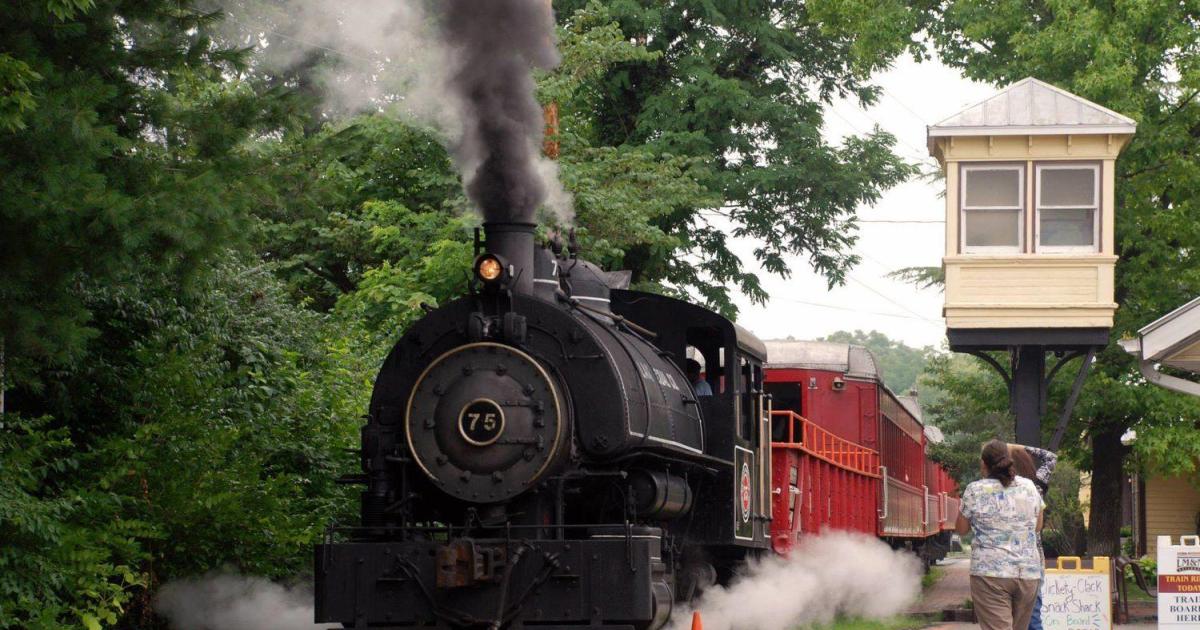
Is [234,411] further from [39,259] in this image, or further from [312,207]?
[39,259]

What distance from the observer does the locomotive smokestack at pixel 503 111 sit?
10.0m

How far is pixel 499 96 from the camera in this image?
1073 centimetres

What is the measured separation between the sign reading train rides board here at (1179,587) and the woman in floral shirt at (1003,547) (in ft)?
14.7

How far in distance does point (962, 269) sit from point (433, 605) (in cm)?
1148

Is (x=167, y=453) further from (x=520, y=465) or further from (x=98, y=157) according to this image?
(x=520, y=465)

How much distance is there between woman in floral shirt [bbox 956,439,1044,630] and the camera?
8836 mm

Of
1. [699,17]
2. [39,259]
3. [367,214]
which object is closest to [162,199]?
[39,259]

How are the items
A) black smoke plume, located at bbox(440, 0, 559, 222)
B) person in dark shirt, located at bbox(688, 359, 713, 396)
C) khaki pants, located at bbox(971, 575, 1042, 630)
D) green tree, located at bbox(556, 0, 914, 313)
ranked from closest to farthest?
khaki pants, located at bbox(971, 575, 1042, 630), black smoke plume, located at bbox(440, 0, 559, 222), person in dark shirt, located at bbox(688, 359, 713, 396), green tree, located at bbox(556, 0, 914, 313)

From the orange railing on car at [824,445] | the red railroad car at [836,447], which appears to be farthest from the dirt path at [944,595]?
the orange railing on car at [824,445]

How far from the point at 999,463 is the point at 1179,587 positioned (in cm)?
484

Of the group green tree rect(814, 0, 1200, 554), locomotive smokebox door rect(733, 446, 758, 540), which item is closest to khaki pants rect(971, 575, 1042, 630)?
locomotive smokebox door rect(733, 446, 758, 540)

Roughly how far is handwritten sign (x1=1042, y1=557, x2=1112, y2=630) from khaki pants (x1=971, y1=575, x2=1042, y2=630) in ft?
13.9

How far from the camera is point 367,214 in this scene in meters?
20.5

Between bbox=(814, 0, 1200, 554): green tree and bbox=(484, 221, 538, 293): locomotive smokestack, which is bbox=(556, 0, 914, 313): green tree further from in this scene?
bbox=(484, 221, 538, 293): locomotive smokestack
